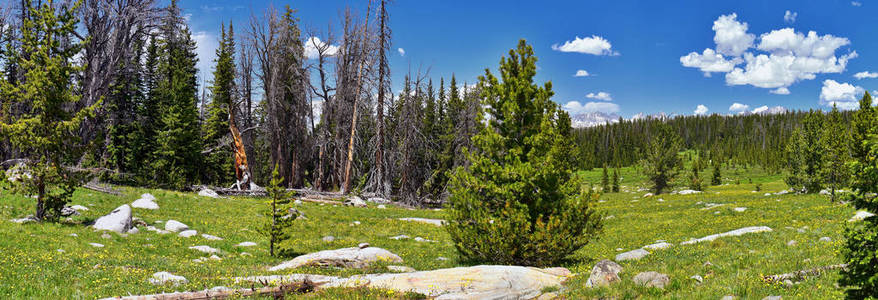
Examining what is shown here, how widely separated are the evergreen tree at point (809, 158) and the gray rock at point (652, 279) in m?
37.3

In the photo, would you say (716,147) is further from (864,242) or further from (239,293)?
(239,293)

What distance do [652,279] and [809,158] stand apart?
39.0 metres

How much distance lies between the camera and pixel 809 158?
37219 millimetres

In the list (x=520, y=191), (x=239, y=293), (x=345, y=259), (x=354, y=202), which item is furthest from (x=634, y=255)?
→ (x=354, y=202)

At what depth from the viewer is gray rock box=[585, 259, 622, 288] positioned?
9.73m

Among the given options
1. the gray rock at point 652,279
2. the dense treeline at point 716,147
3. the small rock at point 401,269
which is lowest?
the small rock at point 401,269

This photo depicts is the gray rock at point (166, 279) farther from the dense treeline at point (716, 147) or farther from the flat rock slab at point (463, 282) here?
the dense treeline at point (716, 147)

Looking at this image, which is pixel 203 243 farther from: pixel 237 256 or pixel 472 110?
pixel 472 110

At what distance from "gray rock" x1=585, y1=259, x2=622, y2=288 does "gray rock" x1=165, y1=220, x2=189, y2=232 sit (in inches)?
658

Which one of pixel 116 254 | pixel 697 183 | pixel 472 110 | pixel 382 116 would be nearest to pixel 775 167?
pixel 697 183

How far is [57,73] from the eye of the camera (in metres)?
16.9

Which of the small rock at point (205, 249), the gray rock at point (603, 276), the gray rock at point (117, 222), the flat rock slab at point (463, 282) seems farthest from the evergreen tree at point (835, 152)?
the gray rock at point (117, 222)

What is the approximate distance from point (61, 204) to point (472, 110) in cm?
2688

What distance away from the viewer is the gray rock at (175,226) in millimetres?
18172
